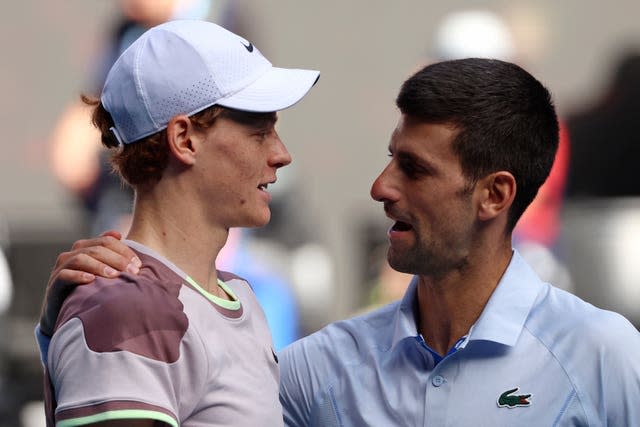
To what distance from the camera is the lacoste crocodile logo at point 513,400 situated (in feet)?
8.80

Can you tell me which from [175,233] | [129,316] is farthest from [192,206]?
[129,316]

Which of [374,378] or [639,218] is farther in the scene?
[639,218]

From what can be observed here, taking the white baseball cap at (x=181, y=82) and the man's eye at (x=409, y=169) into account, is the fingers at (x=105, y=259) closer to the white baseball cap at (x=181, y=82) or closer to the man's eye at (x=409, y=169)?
the white baseball cap at (x=181, y=82)

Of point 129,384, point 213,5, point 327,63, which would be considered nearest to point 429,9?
point 327,63

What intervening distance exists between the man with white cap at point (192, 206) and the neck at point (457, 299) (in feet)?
1.21

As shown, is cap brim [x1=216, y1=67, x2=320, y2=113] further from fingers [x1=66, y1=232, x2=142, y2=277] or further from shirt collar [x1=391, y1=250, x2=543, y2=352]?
shirt collar [x1=391, y1=250, x2=543, y2=352]

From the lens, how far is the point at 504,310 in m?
2.80

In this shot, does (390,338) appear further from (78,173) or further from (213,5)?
(213,5)

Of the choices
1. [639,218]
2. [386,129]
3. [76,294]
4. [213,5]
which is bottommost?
[386,129]

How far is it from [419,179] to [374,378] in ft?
1.35

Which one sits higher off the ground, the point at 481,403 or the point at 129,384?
the point at 129,384

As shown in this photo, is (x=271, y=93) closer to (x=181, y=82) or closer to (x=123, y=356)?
(x=181, y=82)

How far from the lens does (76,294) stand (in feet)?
7.77

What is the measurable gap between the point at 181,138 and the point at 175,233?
171 mm
